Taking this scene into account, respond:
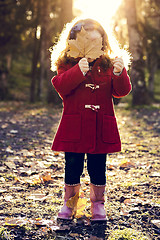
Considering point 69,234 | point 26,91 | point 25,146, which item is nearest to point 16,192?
point 69,234

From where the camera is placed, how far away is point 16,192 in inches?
135

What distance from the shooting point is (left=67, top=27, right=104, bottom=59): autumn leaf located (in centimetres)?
244

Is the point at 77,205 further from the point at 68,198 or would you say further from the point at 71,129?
the point at 71,129

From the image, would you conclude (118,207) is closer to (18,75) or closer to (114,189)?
(114,189)

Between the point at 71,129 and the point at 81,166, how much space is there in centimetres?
40

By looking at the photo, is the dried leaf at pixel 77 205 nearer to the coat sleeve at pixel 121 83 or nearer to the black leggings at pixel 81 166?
the black leggings at pixel 81 166

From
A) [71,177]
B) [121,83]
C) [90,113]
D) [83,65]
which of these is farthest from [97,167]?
[83,65]

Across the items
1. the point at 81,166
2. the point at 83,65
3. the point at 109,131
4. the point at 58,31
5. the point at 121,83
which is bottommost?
the point at 81,166

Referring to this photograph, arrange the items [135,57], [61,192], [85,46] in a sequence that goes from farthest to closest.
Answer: [135,57] < [61,192] < [85,46]

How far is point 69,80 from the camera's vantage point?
2.59 meters

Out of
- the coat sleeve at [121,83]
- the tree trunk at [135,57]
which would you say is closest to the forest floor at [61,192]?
the coat sleeve at [121,83]

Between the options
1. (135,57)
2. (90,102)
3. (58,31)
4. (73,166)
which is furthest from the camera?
(58,31)

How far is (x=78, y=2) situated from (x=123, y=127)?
37.9 feet

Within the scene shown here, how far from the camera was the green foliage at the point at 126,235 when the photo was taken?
2467mm
